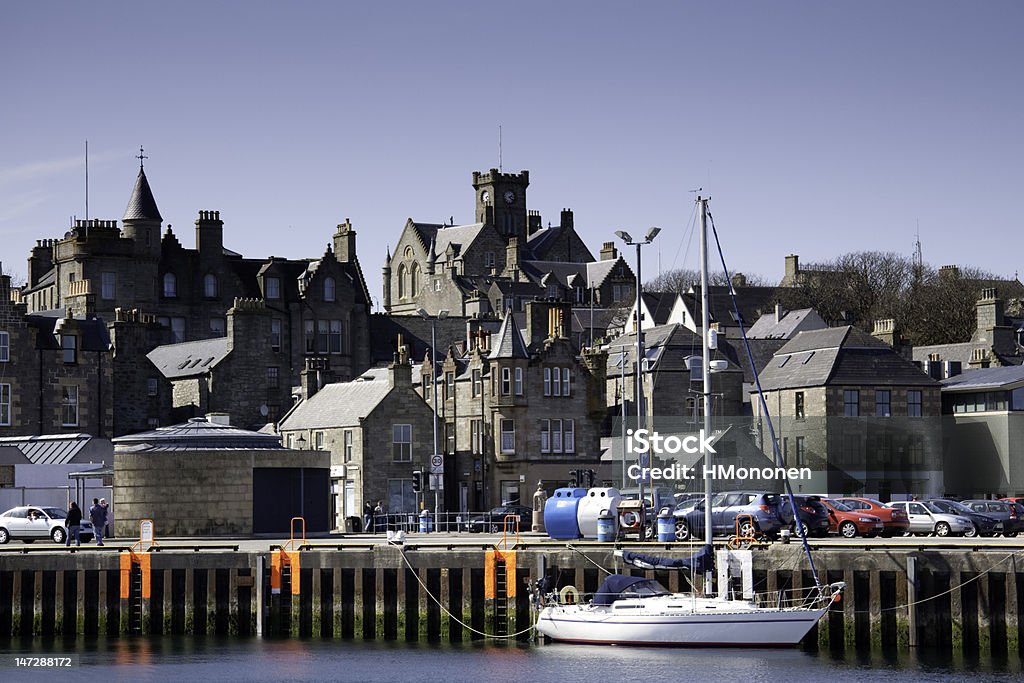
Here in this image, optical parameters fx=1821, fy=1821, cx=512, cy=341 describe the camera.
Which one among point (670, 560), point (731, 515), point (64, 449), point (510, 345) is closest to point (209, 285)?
point (510, 345)

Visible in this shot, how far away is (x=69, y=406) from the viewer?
95.9m

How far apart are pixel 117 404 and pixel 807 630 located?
63970 millimetres

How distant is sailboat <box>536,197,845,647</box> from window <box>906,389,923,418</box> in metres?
49.5

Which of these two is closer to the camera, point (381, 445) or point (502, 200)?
point (381, 445)

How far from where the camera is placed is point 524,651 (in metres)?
50.1

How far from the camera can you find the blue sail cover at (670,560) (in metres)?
49.2

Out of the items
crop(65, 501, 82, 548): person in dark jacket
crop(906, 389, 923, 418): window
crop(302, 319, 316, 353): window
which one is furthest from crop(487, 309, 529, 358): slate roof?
crop(65, 501, 82, 548): person in dark jacket

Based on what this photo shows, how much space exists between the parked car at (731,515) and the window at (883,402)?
39.9 meters

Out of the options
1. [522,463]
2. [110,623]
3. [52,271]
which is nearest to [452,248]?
[52,271]

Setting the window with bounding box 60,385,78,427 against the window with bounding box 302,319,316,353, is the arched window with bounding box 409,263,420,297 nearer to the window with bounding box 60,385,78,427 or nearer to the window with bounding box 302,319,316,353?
the window with bounding box 302,319,316,353

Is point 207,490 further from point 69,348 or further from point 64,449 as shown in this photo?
point 69,348

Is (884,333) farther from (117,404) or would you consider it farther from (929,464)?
(117,404)

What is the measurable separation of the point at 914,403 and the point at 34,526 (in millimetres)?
51486

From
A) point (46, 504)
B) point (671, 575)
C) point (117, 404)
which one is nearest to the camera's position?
point (671, 575)
